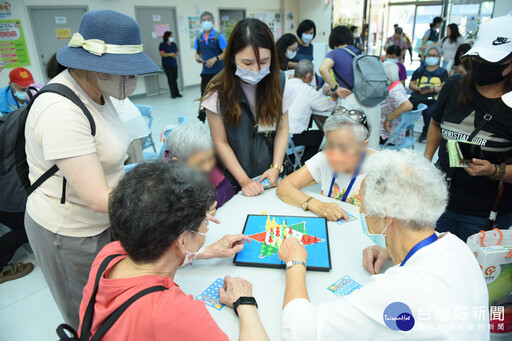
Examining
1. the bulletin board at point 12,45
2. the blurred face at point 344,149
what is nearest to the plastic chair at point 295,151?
the blurred face at point 344,149

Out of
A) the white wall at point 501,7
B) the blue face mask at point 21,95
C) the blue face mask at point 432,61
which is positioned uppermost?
the white wall at point 501,7

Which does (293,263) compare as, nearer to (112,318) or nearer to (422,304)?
(422,304)

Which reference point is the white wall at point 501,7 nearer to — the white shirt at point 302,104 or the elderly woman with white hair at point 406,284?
the white shirt at point 302,104

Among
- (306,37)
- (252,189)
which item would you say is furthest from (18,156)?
(306,37)

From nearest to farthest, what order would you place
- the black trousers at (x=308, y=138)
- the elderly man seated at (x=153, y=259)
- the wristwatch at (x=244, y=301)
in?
the elderly man seated at (x=153, y=259) < the wristwatch at (x=244, y=301) < the black trousers at (x=308, y=138)

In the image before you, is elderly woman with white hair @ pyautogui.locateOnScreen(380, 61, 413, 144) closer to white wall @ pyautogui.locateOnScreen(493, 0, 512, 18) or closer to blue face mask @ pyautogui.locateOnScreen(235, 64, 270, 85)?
blue face mask @ pyautogui.locateOnScreen(235, 64, 270, 85)

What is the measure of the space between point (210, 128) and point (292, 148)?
6.09ft

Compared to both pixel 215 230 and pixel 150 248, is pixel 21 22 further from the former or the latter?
pixel 150 248

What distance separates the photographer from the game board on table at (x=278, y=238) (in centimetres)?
142

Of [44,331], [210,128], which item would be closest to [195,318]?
[210,128]

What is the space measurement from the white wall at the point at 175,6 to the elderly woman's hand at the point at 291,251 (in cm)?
772

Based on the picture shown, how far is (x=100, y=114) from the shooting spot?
55.5 inches

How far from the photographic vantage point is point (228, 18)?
1106 centimetres

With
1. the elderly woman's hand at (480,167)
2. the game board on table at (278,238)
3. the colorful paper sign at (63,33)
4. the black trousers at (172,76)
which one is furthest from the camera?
the black trousers at (172,76)
